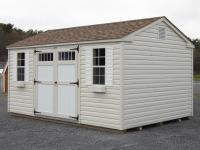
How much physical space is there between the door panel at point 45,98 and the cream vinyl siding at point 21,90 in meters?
0.43

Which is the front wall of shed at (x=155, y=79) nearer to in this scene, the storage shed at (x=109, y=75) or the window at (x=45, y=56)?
the storage shed at (x=109, y=75)

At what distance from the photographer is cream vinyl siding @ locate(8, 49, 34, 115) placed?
1315 cm

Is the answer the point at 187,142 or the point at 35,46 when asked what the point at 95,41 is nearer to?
the point at 35,46

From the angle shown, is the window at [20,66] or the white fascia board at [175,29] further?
the window at [20,66]

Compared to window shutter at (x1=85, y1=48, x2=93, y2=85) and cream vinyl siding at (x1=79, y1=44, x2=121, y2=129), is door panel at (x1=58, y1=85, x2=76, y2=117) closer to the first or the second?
cream vinyl siding at (x1=79, y1=44, x2=121, y2=129)

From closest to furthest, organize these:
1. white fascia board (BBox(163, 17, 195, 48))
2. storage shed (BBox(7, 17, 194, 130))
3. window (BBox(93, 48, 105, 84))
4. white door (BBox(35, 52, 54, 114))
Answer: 1. storage shed (BBox(7, 17, 194, 130))
2. window (BBox(93, 48, 105, 84))
3. white fascia board (BBox(163, 17, 195, 48))
4. white door (BBox(35, 52, 54, 114))

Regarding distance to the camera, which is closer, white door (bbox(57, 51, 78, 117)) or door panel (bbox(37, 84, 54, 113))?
white door (bbox(57, 51, 78, 117))

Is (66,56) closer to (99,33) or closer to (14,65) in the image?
(99,33)

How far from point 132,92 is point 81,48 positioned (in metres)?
2.03

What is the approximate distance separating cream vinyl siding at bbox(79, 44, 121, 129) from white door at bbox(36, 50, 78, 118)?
0.35 metres

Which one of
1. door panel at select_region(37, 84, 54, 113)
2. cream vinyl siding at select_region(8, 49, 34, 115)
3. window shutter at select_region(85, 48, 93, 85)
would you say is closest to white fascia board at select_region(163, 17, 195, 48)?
window shutter at select_region(85, 48, 93, 85)

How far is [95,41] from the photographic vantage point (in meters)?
10.8

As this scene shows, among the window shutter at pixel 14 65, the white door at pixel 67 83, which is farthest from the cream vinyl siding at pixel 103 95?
the window shutter at pixel 14 65

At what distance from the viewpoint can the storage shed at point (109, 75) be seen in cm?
1052
